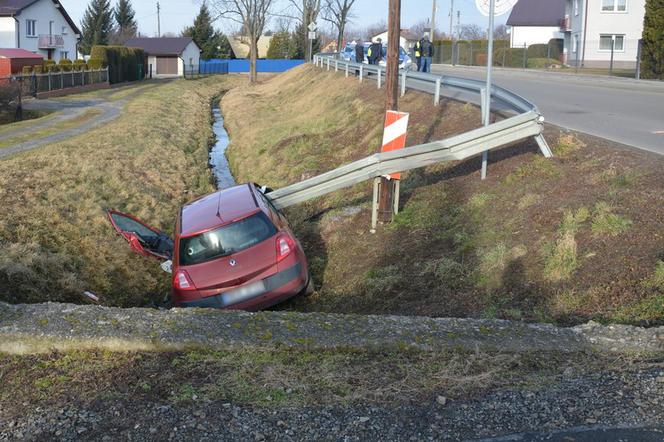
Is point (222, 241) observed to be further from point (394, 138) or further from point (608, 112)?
point (608, 112)

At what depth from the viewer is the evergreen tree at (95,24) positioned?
89750 mm

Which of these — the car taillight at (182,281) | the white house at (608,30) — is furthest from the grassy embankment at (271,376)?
the white house at (608,30)

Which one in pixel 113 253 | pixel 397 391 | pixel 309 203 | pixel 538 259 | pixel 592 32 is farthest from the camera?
pixel 592 32

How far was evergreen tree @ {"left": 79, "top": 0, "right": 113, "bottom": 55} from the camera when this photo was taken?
294ft

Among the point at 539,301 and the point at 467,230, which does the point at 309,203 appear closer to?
the point at 467,230

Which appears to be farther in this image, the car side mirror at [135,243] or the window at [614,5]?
the window at [614,5]

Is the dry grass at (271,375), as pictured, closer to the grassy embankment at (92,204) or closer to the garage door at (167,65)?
the grassy embankment at (92,204)

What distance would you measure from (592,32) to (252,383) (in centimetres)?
5742

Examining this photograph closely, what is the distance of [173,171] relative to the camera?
66.9ft

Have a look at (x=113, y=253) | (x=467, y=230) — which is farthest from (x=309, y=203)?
(x=467, y=230)

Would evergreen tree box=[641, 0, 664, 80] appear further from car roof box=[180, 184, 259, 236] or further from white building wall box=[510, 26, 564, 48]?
white building wall box=[510, 26, 564, 48]

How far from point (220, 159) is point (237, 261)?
56.9 feet

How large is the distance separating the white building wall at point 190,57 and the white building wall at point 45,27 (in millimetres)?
11805

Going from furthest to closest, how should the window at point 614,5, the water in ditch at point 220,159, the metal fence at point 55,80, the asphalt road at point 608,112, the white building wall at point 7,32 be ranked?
the white building wall at point 7,32 → the window at point 614,5 → the metal fence at point 55,80 → the water in ditch at point 220,159 → the asphalt road at point 608,112
